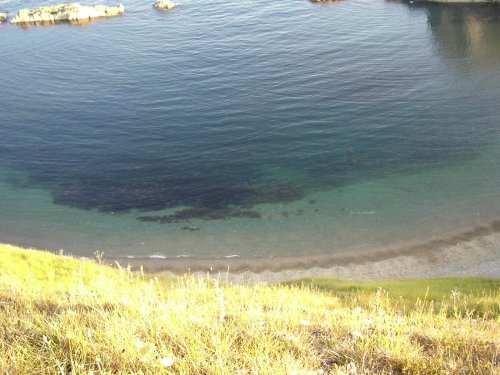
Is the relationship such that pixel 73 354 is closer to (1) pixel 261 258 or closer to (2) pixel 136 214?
(1) pixel 261 258

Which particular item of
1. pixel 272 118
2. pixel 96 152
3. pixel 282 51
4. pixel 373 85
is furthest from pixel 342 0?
pixel 96 152

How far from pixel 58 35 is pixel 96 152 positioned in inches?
2266

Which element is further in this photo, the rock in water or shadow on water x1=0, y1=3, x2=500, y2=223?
the rock in water

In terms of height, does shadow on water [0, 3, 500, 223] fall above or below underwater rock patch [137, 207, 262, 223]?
above

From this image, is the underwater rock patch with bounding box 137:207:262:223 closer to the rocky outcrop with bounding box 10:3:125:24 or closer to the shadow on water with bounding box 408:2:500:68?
the shadow on water with bounding box 408:2:500:68

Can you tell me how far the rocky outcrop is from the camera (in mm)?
112312

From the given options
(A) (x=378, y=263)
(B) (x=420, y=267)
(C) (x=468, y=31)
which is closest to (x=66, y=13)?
(C) (x=468, y=31)

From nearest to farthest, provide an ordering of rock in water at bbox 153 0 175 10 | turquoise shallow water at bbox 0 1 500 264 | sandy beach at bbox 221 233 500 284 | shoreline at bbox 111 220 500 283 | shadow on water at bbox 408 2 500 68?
sandy beach at bbox 221 233 500 284 < shoreline at bbox 111 220 500 283 < turquoise shallow water at bbox 0 1 500 264 < shadow on water at bbox 408 2 500 68 < rock in water at bbox 153 0 175 10

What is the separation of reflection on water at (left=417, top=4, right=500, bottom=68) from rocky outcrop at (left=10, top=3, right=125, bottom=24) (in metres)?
71.7

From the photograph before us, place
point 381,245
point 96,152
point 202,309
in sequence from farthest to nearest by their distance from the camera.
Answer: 1. point 96,152
2. point 381,245
3. point 202,309

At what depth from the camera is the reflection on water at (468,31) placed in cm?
7394

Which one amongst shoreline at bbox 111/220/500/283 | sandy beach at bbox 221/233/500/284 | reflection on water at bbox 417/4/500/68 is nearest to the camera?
sandy beach at bbox 221/233/500/284

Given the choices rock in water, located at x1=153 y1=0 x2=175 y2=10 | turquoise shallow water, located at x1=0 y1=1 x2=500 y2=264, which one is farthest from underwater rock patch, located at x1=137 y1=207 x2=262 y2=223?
rock in water, located at x1=153 y1=0 x2=175 y2=10

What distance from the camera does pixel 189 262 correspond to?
42.6 metres
